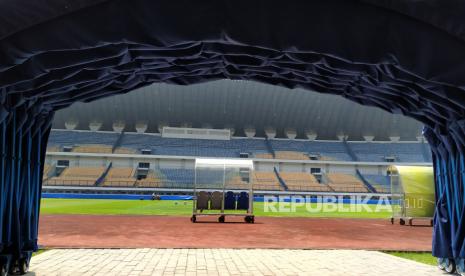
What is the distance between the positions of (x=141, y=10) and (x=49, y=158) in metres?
59.0

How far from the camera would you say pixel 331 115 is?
65500 mm

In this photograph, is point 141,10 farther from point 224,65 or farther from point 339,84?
point 339,84

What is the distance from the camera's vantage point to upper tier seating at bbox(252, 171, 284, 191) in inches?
2124

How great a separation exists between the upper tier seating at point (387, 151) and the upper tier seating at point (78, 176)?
135ft

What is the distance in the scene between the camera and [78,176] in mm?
54062

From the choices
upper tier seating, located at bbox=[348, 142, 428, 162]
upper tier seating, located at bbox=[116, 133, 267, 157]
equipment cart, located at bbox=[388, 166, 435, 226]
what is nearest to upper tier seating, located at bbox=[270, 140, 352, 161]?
upper tier seating, located at bbox=[348, 142, 428, 162]

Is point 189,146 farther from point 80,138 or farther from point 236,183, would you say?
point 80,138

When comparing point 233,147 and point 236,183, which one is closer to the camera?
point 236,183

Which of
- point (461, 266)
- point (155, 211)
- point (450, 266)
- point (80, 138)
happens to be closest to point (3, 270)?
point (461, 266)

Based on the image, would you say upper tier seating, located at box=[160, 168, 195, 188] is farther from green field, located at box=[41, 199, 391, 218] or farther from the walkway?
the walkway

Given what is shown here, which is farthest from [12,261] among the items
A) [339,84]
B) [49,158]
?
[49,158]

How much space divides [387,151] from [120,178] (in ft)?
143

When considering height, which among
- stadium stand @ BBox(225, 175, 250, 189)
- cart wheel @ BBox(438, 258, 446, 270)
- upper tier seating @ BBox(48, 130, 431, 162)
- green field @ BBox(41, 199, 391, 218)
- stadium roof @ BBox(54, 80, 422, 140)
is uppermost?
stadium roof @ BBox(54, 80, 422, 140)

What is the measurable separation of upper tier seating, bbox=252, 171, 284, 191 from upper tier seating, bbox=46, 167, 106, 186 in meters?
22.2
